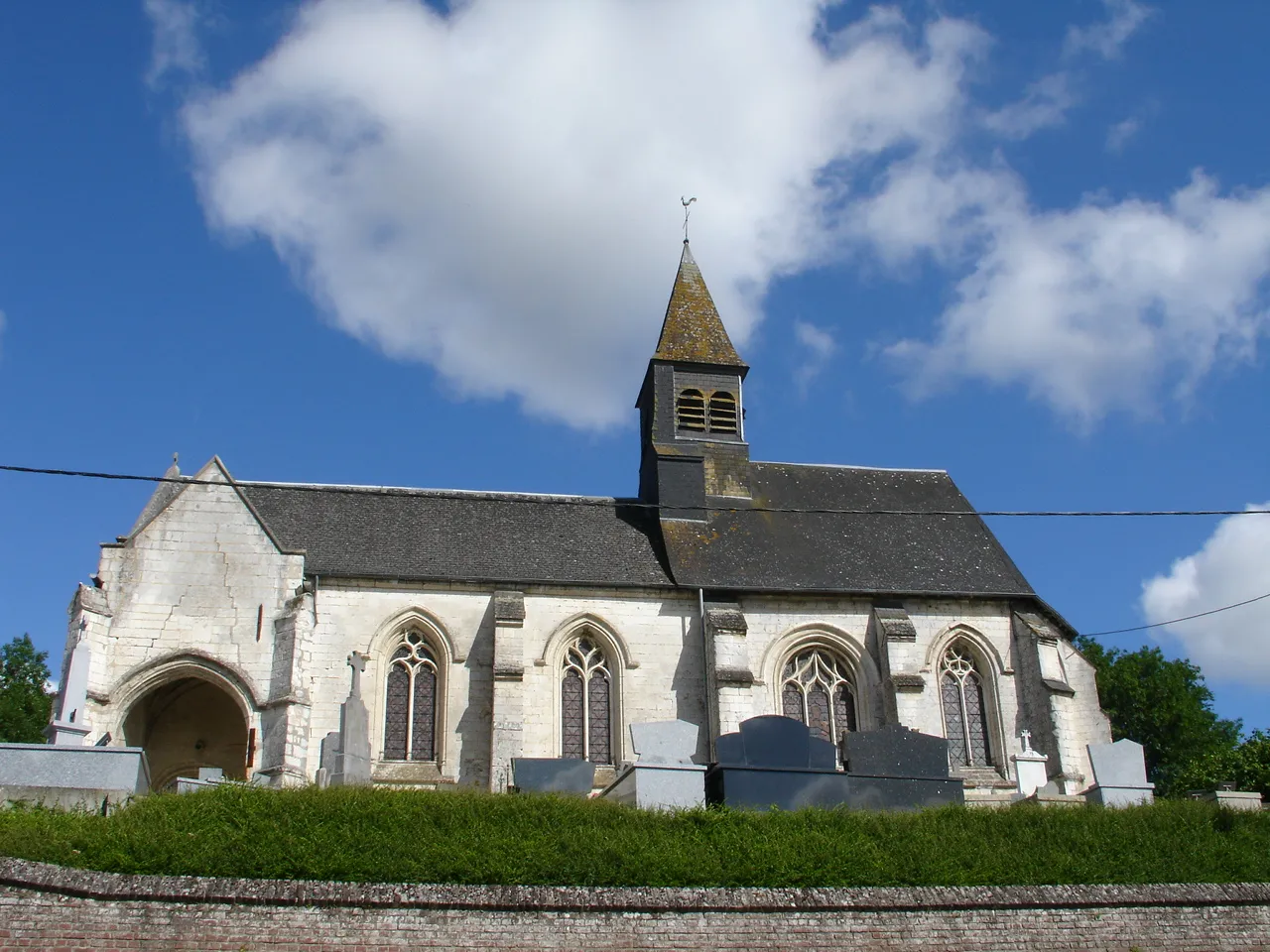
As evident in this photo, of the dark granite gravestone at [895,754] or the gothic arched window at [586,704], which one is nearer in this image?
the dark granite gravestone at [895,754]

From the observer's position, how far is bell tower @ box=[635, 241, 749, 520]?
2669 centimetres

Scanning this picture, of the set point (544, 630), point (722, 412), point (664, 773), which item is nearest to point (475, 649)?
point (544, 630)

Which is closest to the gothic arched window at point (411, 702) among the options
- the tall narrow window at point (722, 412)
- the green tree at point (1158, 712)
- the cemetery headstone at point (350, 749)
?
the cemetery headstone at point (350, 749)

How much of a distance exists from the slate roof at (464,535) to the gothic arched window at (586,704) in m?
1.52

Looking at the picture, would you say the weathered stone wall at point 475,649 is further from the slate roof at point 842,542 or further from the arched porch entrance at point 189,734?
the arched porch entrance at point 189,734

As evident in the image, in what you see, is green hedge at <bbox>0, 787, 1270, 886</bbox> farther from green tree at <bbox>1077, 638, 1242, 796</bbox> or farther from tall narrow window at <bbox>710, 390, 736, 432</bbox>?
green tree at <bbox>1077, 638, 1242, 796</bbox>

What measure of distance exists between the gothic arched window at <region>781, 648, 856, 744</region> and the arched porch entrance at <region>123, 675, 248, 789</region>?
10.5 meters

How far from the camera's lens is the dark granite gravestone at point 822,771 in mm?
16703

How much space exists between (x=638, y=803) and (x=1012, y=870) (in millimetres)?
4845

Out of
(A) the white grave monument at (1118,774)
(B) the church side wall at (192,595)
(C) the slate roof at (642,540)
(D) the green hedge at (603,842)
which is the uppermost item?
(C) the slate roof at (642,540)

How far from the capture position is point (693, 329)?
29.2 meters

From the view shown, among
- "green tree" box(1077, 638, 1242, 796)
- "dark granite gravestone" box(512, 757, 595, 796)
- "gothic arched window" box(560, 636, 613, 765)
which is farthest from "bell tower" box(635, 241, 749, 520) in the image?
"green tree" box(1077, 638, 1242, 796)

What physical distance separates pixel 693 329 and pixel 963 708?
11.0 meters

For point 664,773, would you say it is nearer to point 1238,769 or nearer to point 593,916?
point 593,916
